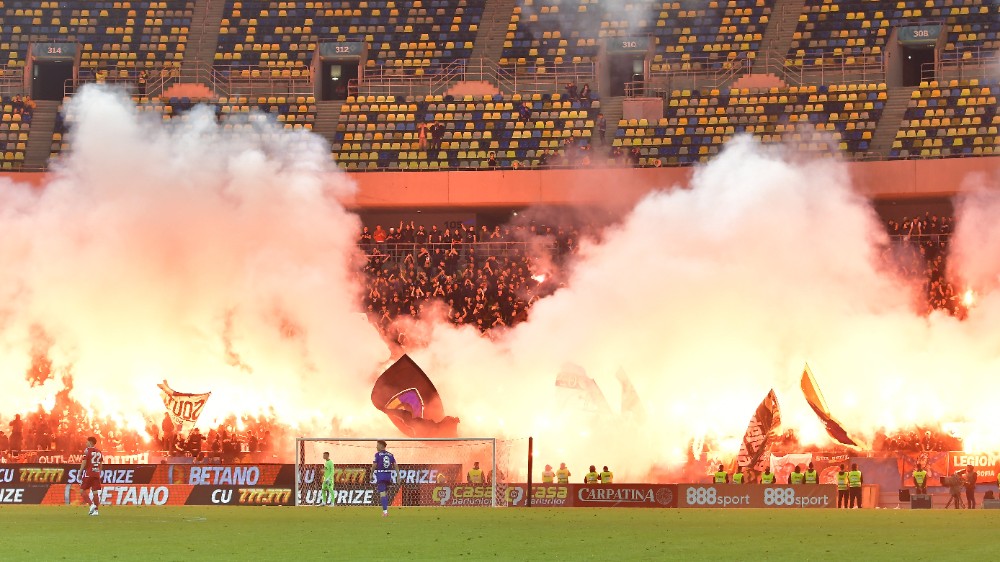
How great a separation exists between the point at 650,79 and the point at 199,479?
79.1 feet

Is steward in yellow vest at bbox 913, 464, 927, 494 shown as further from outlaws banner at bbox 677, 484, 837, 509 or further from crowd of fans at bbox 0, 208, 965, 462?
crowd of fans at bbox 0, 208, 965, 462

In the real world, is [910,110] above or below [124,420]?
above

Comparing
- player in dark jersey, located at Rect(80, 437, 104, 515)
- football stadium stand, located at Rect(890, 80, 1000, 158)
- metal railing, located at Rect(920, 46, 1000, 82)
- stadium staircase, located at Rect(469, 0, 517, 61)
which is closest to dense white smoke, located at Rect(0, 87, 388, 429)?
player in dark jersey, located at Rect(80, 437, 104, 515)

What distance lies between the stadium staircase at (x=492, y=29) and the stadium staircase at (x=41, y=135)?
554 inches

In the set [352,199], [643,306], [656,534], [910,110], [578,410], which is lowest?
[656,534]

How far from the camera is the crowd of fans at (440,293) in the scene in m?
37.2

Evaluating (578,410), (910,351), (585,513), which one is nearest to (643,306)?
(578,410)

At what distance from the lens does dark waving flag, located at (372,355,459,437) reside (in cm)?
3653

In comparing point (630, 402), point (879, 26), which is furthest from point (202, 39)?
point (630, 402)

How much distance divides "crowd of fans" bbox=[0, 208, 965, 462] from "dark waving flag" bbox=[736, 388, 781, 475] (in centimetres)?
150

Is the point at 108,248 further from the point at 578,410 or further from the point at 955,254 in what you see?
the point at 955,254

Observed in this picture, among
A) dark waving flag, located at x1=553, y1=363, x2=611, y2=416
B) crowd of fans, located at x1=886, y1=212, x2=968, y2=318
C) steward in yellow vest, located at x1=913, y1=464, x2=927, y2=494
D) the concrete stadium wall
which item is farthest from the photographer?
the concrete stadium wall

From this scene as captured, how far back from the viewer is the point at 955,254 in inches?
1649

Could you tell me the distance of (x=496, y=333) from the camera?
1577 inches
